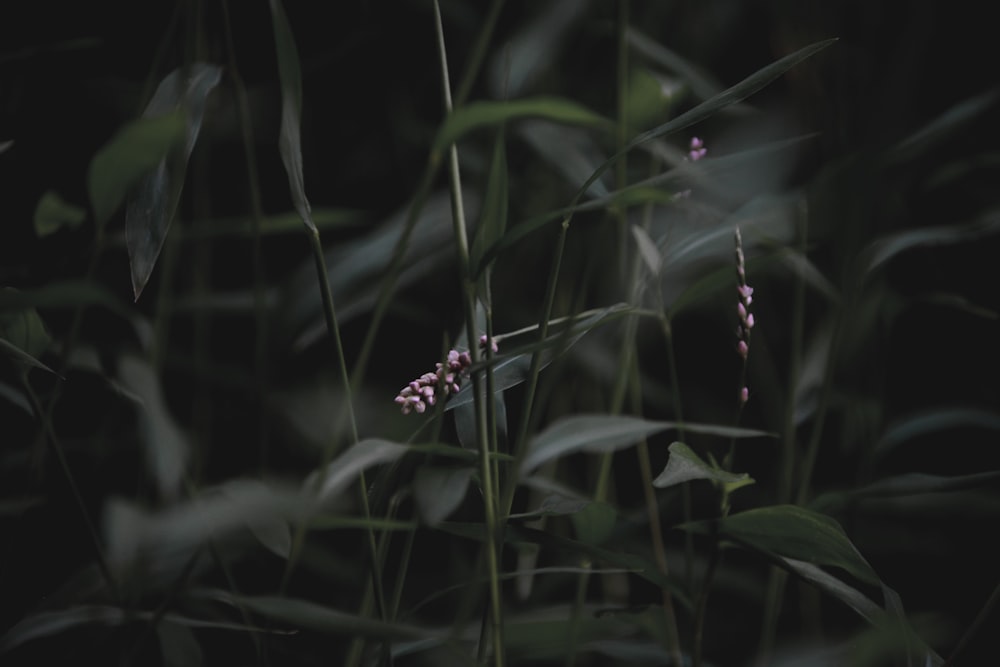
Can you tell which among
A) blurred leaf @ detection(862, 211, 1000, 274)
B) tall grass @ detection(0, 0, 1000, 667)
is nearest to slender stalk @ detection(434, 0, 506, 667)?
tall grass @ detection(0, 0, 1000, 667)

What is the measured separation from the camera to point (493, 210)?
36 cm

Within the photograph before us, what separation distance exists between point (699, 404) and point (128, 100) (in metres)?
0.56

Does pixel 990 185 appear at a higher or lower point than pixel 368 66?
lower

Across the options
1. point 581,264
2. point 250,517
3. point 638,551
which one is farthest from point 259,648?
point 581,264

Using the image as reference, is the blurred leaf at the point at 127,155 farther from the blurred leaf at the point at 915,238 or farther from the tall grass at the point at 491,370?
A: the blurred leaf at the point at 915,238

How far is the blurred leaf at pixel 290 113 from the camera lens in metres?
0.35

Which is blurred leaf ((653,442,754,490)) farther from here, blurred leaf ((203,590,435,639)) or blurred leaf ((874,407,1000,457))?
blurred leaf ((874,407,1000,457))

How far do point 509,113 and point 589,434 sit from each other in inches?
4.7

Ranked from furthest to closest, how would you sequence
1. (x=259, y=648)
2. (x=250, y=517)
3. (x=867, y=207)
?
(x=867, y=207), (x=259, y=648), (x=250, y=517)

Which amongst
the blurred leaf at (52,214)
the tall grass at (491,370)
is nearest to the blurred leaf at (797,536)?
the tall grass at (491,370)

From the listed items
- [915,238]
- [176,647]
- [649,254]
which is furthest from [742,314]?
[176,647]

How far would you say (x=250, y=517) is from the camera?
267 mm

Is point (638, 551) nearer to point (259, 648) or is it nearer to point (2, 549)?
point (259, 648)

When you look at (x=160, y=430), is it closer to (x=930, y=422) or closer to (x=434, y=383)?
(x=434, y=383)
